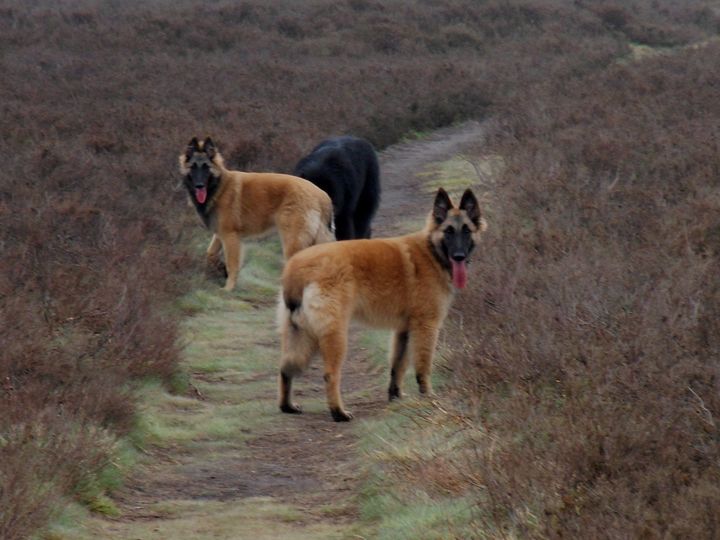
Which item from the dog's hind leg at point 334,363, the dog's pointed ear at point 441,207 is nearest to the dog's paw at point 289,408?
the dog's hind leg at point 334,363

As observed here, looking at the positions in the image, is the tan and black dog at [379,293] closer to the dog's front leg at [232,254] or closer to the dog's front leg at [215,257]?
the dog's front leg at [232,254]

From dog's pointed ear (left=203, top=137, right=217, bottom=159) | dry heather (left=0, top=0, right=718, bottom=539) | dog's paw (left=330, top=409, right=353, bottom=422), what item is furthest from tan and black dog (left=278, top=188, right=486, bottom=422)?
dog's pointed ear (left=203, top=137, right=217, bottom=159)

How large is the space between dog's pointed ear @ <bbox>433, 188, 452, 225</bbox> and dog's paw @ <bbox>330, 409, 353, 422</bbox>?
1.53 meters

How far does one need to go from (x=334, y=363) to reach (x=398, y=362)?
61cm

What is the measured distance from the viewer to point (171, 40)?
28547 millimetres

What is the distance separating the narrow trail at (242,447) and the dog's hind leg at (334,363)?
0.33 ft

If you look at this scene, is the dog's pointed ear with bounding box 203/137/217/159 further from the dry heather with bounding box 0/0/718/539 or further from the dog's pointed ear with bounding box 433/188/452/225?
the dog's pointed ear with bounding box 433/188/452/225

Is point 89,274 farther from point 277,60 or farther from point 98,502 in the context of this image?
point 277,60

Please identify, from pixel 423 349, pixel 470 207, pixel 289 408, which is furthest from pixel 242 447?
pixel 470 207

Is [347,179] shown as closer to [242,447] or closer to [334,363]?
[334,363]

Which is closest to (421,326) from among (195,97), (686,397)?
(686,397)

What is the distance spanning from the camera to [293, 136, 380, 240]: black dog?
39.3ft

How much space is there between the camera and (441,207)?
791 centimetres

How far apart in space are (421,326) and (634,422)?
300 centimetres
